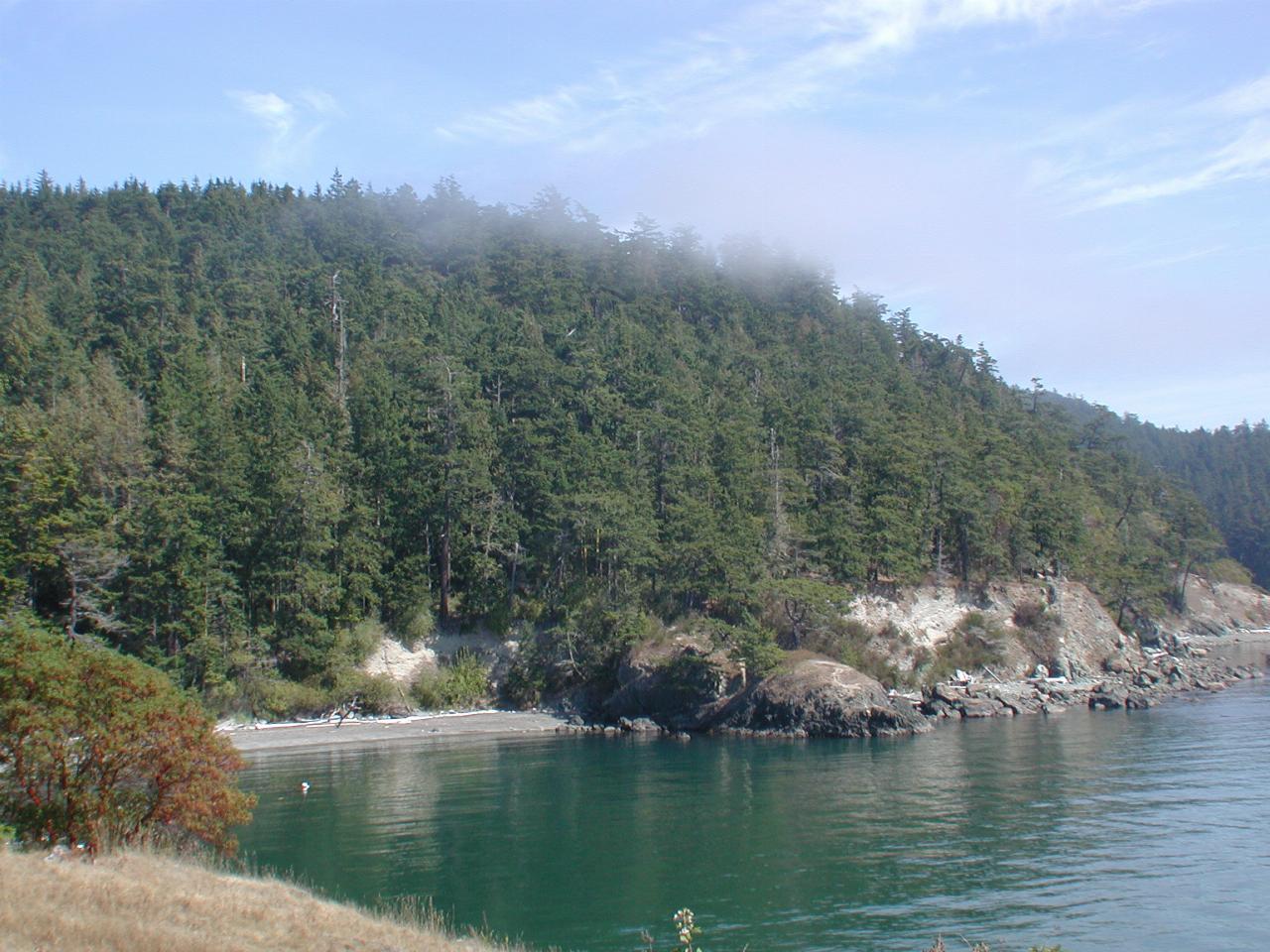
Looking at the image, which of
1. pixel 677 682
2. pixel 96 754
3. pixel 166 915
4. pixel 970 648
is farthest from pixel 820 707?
pixel 166 915

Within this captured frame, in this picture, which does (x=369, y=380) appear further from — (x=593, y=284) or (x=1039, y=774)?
(x=1039, y=774)

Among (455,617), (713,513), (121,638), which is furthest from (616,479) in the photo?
(121,638)

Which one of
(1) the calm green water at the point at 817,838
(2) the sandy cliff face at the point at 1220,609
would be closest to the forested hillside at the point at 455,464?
(2) the sandy cliff face at the point at 1220,609

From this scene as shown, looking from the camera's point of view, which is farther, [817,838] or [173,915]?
[817,838]

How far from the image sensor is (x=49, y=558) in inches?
1944

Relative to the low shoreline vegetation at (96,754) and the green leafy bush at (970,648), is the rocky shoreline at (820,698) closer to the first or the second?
the green leafy bush at (970,648)

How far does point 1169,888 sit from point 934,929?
6.81 metres

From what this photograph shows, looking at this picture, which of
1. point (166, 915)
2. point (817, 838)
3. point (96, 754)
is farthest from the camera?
point (817, 838)

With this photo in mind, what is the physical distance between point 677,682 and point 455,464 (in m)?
19.9

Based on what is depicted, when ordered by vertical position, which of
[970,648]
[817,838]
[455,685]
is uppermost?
[970,648]

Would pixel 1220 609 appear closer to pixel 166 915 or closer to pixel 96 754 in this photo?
pixel 96 754

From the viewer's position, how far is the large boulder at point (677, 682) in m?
57.3

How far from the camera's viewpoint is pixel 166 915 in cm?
1484

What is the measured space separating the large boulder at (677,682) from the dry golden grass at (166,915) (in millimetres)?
39923
